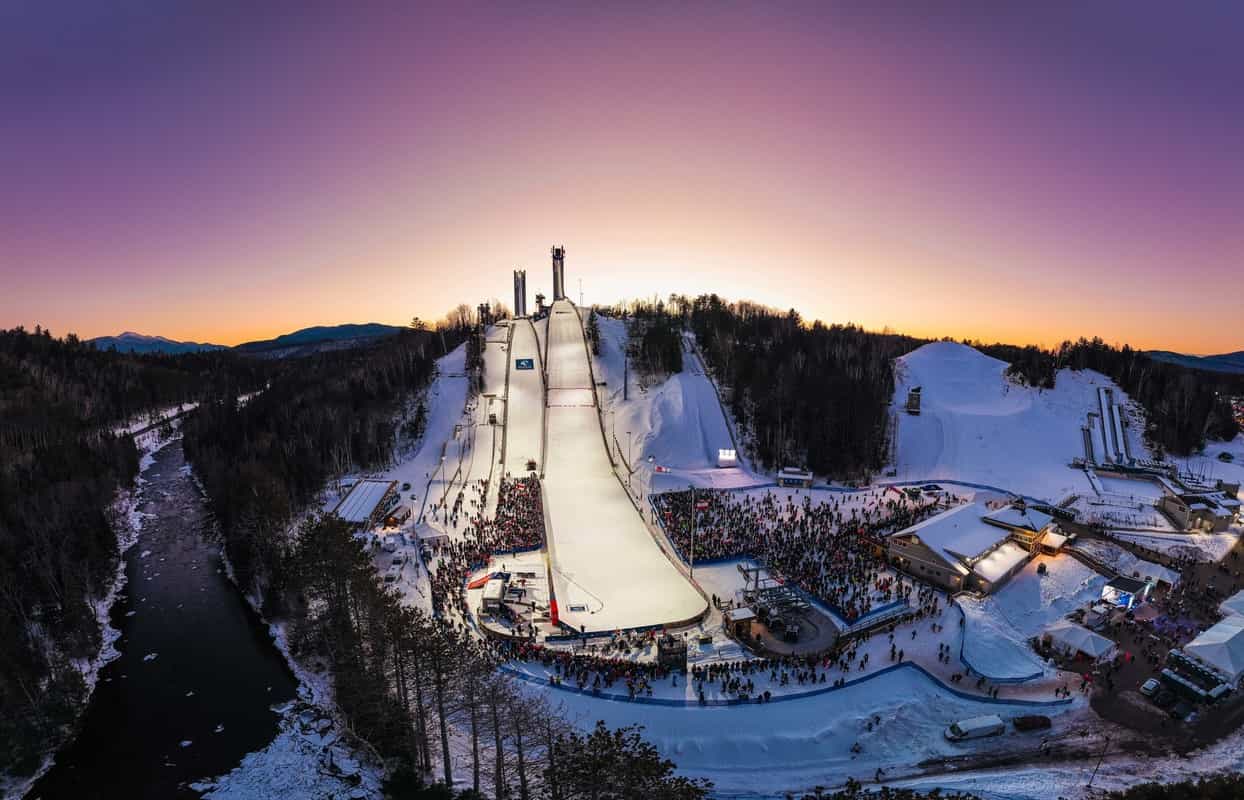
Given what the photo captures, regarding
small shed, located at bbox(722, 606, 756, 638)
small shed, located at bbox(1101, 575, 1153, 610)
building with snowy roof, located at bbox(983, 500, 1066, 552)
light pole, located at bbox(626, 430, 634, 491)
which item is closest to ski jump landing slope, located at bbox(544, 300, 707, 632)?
light pole, located at bbox(626, 430, 634, 491)

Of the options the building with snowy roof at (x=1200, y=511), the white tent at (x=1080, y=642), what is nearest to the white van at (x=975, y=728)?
the white tent at (x=1080, y=642)

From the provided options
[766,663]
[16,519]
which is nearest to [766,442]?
[766,663]

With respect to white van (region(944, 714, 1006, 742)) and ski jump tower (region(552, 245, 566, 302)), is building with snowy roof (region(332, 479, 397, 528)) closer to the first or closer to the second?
white van (region(944, 714, 1006, 742))

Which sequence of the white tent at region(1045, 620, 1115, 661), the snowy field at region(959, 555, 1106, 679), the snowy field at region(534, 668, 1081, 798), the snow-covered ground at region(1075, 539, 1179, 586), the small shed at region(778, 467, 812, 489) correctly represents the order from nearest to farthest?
1. the snowy field at region(534, 668, 1081, 798)
2. the snowy field at region(959, 555, 1106, 679)
3. the white tent at region(1045, 620, 1115, 661)
4. the snow-covered ground at region(1075, 539, 1179, 586)
5. the small shed at region(778, 467, 812, 489)

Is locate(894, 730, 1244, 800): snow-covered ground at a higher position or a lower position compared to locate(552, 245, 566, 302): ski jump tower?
lower

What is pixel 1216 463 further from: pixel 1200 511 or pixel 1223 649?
pixel 1223 649

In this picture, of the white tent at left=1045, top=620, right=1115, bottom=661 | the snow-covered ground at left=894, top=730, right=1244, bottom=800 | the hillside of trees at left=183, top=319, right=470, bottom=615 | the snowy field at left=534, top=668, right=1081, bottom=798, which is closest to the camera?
the snow-covered ground at left=894, top=730, right=1244, bottom=800
